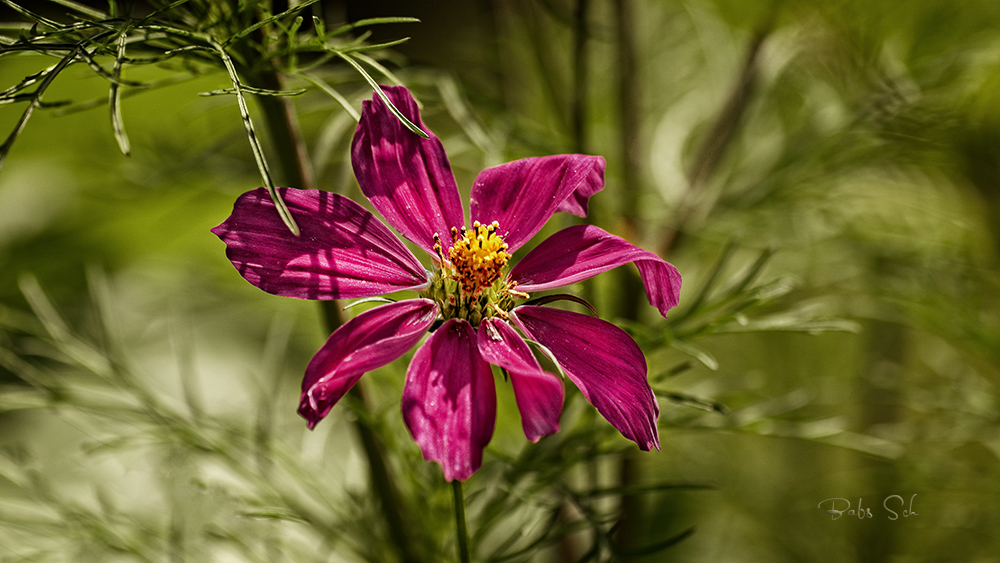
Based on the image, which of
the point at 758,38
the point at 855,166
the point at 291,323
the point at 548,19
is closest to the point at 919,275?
the point at 855,166

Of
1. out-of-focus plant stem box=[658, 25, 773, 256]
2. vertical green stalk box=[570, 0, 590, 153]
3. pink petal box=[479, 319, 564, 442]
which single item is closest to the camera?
pink petal box=[479, 319, 564, 442]

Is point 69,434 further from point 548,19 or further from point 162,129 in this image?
point 548,19

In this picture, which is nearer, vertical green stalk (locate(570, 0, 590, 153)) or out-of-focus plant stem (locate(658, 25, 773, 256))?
vertical green stalk (locate(570, 0, 590, 153))

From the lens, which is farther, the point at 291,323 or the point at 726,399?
the point at 291,323

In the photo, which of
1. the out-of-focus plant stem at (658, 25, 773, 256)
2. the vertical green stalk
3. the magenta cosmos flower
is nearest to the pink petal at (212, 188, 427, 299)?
the magenta cosmos flower

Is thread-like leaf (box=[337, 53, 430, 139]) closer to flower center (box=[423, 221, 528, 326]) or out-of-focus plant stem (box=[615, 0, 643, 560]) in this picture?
flower center (box=[423, 221, 528, 326])

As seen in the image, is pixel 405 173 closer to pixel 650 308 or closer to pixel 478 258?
pixel 478 258

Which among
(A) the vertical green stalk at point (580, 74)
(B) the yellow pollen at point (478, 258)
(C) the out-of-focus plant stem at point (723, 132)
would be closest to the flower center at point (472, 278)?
(B) the yellow pollen at point (478, 258)
